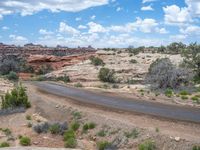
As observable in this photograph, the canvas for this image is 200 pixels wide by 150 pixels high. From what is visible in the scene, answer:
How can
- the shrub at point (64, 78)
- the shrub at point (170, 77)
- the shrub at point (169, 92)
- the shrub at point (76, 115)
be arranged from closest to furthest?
the shrub at point (76, 115), the shrub at point (169, 92), the shrub at point (170, 77), the shrub at point (64, 78)

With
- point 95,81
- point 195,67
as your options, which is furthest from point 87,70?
point 195,67

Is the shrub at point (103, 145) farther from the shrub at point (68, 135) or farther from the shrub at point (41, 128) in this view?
the shrub at point (41, 128)

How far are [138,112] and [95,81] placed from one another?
31.1m

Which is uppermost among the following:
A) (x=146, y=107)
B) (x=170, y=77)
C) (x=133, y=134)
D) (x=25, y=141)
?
(x=170, y=77)

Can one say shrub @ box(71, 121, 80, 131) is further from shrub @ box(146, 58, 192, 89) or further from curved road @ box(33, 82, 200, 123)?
shrub @ box(146, 58, 192, 89)

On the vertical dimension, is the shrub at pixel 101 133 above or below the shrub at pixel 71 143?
above

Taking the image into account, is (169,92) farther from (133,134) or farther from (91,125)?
(133,134)

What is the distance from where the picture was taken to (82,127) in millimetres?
26484

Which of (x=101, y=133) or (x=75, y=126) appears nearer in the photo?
(x=101, y=133)

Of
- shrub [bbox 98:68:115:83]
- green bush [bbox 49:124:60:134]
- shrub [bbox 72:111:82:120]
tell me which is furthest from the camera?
shrub [bbox 98:68:115:83]

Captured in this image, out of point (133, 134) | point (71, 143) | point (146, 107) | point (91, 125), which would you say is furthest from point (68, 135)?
point (146, 107)

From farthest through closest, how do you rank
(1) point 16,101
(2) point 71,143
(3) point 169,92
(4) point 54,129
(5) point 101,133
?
(3) point 169,92
(1) point 16,101
(4) point 54,129
(5) point 101,133
(2) point 71,143

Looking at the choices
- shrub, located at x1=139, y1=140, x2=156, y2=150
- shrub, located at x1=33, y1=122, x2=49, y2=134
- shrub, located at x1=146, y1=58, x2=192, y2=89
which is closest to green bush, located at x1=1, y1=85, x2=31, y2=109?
shrub, located at x1=33, y1=122, x2=49, y2=134

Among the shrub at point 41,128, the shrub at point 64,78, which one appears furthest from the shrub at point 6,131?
the shrub at point 64,78
